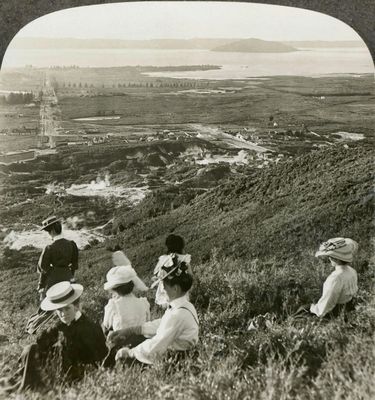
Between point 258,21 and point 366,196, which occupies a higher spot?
point 258,21

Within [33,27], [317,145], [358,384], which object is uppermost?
[33,27]

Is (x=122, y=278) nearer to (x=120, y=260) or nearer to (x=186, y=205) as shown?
(x=120, y=260)

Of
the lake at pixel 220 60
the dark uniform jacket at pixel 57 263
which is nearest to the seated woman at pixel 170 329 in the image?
the dark uniform jacket at pixel 57 263

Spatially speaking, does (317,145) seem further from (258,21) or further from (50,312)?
(50,312)

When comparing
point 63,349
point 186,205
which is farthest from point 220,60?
point 63,349

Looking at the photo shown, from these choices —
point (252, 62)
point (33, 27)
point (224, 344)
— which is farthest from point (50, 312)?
point (252, 62)

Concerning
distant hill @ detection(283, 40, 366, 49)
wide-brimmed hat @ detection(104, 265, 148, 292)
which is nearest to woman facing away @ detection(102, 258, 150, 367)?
wide-brimmed hat @ detection(104, 265, 148, 292)

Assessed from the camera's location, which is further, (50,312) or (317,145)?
(317,145)

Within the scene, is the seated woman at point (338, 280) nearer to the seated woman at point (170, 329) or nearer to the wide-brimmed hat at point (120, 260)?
the seated woman at point (170, 329)
